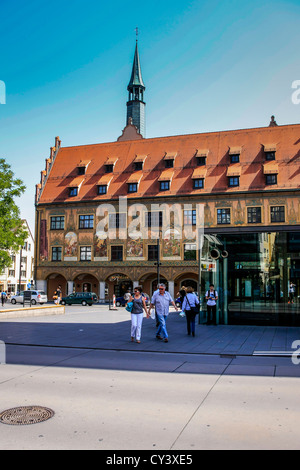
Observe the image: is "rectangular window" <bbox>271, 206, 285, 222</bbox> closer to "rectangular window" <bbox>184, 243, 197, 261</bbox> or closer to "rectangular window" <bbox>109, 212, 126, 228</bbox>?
"rectangular window" <bbox>184, 243, 197, 261</bbox>

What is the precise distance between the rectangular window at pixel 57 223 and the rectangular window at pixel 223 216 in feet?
57.7

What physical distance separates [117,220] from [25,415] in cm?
4185

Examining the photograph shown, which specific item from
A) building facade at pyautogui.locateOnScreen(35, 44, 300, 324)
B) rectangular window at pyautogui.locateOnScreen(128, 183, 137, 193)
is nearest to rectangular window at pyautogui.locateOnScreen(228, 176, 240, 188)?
building facade at pyautogui.locateOnScreen(35, 44, 300, 324)

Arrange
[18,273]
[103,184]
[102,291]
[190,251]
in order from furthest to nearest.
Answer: [18,273] → [103,184] → [102,291] → [190,251]

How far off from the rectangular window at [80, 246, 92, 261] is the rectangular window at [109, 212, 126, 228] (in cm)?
354

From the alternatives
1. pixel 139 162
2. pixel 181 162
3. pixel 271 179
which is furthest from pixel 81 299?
pixel 271 179

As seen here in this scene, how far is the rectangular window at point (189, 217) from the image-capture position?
44.9 metres

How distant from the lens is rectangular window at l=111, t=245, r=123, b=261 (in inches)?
1861

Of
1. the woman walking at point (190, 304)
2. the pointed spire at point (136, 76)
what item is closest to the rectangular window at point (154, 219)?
the woman walking at point (190, 304)

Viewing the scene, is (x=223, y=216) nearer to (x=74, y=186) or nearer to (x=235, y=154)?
(x=235, y=154)

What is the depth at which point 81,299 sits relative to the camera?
4481 centimetres

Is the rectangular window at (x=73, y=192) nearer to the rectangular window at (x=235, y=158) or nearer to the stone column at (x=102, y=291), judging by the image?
the stone column at (x=102, y=291)

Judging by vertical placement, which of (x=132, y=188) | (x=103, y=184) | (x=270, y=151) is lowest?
(x=132, y=188)
